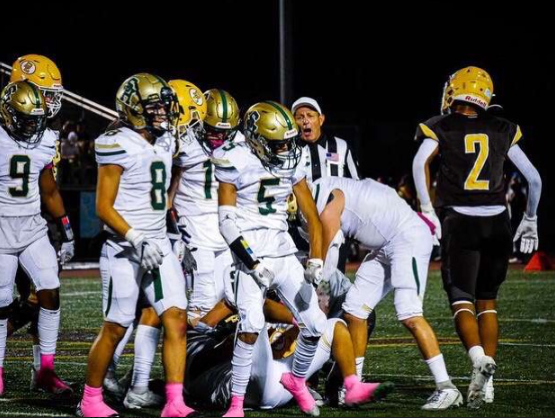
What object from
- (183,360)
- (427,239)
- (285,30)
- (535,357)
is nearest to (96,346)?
(183,360)

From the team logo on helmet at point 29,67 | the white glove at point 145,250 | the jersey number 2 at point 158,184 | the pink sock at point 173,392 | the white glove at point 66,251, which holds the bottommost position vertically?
the pink sock at point 173,392

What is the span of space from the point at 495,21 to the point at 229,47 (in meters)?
7.14

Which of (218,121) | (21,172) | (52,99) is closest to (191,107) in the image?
(218,121)

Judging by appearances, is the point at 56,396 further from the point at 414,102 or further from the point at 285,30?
the point at 414,102

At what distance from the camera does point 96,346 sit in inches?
225

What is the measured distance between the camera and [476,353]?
638 cm

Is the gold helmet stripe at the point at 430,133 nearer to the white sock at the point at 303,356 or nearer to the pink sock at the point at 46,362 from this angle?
the white sock at the point at 303,356

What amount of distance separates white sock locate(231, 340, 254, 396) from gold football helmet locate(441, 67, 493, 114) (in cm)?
209

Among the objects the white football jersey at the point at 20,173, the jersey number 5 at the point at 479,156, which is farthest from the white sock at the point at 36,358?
the jersey number 5 at the point at 479,156

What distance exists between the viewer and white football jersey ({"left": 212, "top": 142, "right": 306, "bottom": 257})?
5949mm

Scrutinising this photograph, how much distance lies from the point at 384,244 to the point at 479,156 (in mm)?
793

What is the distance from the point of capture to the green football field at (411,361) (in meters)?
6.15

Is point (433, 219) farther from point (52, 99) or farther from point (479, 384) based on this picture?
point (52, 99)

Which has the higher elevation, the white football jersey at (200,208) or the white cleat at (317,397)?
the white football jersey at (200,208)
